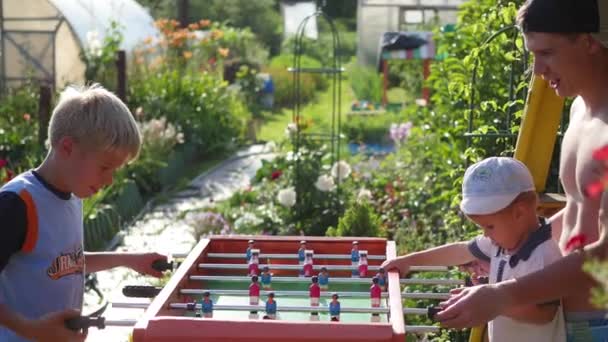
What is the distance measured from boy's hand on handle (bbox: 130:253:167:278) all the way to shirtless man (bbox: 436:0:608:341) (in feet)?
4.03

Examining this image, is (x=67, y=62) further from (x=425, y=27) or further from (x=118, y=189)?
(x=425, y=27)

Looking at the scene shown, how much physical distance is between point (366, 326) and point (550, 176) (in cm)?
363

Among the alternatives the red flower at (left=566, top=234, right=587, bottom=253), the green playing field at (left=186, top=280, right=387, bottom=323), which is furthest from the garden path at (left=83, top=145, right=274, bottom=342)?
the red flower at (left=566, top=234, right=587, bottom=253)

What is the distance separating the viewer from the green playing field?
364 centimetres

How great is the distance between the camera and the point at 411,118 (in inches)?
493

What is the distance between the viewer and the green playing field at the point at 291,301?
3643 mm

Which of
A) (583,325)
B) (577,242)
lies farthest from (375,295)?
(577,242)

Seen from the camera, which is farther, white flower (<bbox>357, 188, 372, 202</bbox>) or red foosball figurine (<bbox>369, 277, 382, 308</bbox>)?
white flower (<bbox>357, 188, 372, 202</bbox>)

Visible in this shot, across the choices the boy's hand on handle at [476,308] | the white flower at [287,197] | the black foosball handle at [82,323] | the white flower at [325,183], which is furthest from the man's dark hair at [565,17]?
the white flower at [325,183]

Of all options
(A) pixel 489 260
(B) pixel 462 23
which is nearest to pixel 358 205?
(B) pixel 462 23

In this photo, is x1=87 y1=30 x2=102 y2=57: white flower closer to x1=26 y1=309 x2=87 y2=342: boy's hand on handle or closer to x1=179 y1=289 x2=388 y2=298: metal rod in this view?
x1=179 y1=289 x2=388 y2=298: metal rod

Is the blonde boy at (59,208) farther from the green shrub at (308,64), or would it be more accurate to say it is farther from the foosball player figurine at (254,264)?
the green shrub at (308,64)

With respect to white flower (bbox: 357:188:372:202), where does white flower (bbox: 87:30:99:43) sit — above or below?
above

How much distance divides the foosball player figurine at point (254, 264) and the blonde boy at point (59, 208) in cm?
69
